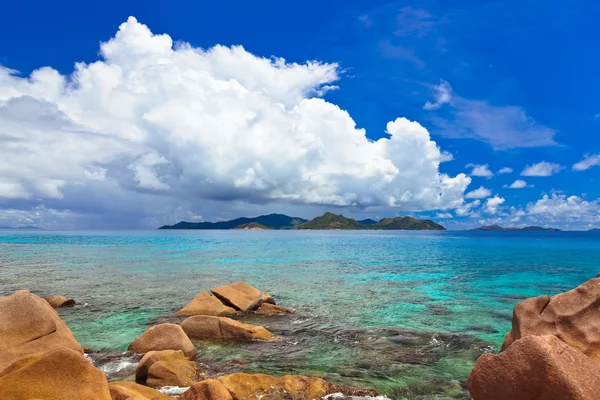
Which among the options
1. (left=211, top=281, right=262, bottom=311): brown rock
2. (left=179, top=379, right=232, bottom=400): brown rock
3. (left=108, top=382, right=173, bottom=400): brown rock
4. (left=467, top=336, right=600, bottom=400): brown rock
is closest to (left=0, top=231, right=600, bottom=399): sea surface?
(left=211, top=281, right=262, bottom=311): brown rock

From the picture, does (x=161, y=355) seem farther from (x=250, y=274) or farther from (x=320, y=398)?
(x=250, y=274)

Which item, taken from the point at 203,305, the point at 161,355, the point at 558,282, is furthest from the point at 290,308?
the point at 558,282

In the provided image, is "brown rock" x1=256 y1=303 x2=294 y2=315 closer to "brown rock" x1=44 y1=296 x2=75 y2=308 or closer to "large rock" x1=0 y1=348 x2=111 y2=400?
"brown rock" x1=44 y1=296 x2=75 y2=308

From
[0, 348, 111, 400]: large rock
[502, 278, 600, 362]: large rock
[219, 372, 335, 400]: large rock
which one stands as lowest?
[219, 372, 335, 400]: large rock

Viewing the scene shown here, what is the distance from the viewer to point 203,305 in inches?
989

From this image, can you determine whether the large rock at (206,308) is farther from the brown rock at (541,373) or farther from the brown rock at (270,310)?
the brown rock at (541,373)

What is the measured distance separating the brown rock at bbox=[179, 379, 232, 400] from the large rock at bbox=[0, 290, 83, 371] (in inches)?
228

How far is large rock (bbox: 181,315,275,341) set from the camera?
19.4 meters

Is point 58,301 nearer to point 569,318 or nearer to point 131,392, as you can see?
point 131,392

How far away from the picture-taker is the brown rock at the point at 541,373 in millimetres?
8328

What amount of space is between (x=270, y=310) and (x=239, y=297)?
2.41 meters

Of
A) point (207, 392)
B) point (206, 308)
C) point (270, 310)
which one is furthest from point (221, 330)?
point (207, 392)

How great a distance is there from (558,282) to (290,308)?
109 feet

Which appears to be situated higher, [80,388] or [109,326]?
[80,388]
